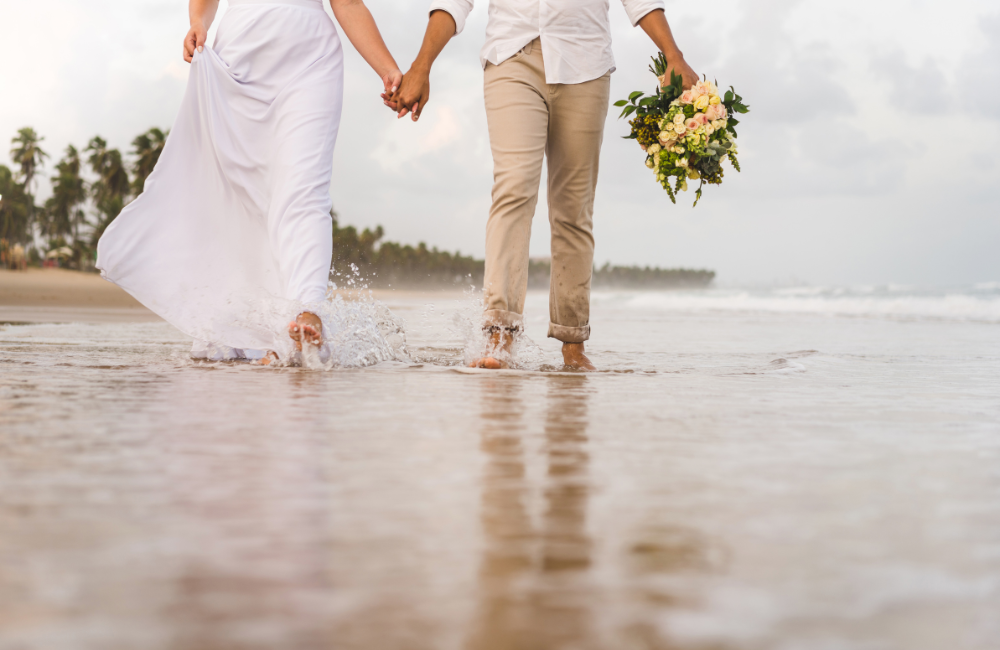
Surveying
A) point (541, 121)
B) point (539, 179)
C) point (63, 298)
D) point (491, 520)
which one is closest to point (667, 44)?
point (541, 121)

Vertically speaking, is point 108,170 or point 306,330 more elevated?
point 108,170

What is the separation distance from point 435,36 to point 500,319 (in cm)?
134

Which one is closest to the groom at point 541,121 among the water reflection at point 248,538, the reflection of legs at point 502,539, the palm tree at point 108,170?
the reflection of legs at point 502,539

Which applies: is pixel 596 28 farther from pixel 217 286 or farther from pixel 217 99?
pixel 217 286

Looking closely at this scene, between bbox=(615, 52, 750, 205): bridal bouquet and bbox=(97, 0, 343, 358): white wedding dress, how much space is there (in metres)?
1.43

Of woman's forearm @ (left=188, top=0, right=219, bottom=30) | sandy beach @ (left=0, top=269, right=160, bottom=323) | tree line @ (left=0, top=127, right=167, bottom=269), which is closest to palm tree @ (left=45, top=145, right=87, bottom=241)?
tree line @ (left=0, top=127, right=167, bottom=269)

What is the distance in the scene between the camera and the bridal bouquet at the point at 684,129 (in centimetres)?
437

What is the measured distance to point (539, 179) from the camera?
14.0ft

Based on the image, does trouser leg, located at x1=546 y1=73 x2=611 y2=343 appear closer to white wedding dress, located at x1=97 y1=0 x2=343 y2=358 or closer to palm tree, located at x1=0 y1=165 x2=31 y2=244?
white wedding dress, located at x1=97 y1=0 x2=343 y2=358

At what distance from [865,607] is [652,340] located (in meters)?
5.94

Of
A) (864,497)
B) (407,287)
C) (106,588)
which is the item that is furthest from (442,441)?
(407,287)

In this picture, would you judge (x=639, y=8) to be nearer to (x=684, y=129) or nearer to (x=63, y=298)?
(x=684, y=129)

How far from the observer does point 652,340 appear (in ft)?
22.6

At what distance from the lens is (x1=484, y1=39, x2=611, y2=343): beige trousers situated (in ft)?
13.8
